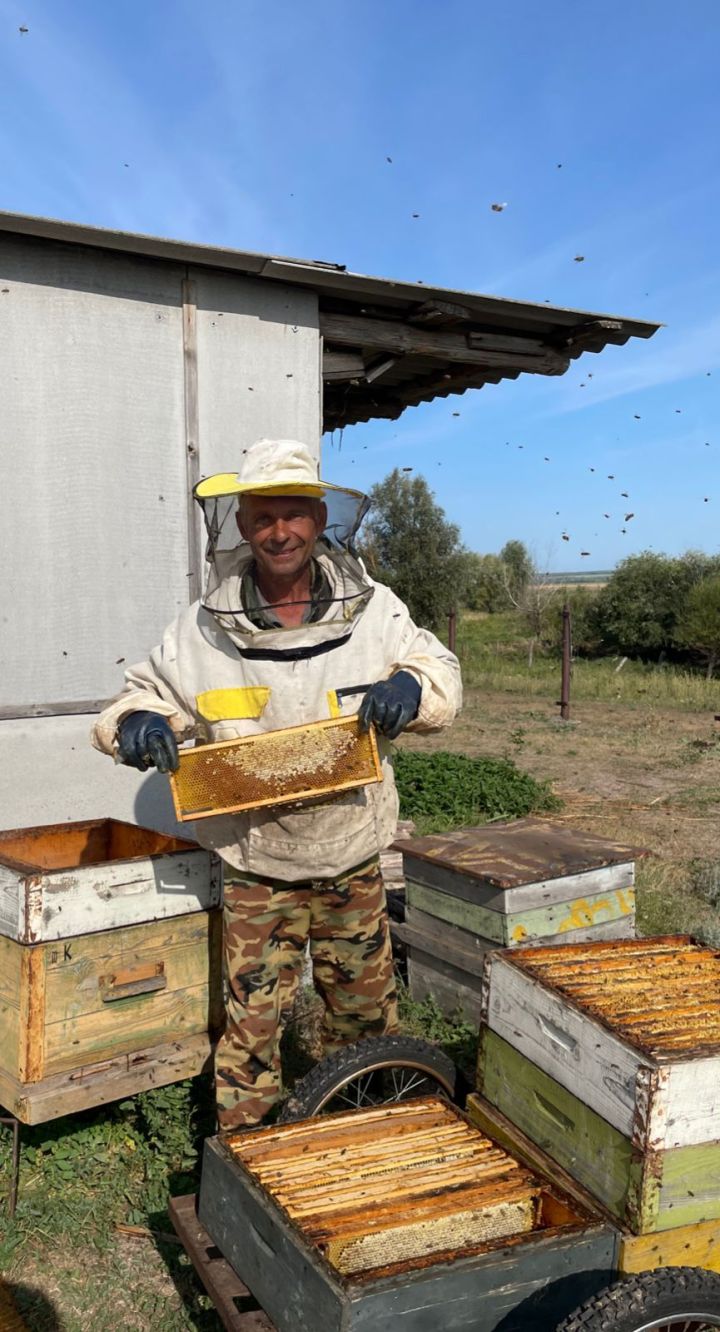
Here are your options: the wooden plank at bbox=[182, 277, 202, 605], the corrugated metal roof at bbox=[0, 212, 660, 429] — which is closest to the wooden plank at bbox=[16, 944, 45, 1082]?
the wooden plank at bbox=[182, 277, 202, 605]

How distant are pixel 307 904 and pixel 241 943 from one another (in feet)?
0.68

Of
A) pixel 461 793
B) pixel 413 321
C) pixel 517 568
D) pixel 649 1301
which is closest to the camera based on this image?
pixel 649 1301

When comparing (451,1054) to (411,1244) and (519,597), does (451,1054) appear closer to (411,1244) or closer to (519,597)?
(411,1244)

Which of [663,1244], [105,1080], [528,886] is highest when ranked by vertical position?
[528,886]

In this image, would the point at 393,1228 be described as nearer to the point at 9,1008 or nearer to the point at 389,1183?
the point at 389,1183

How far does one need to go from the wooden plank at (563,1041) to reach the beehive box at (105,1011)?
93cm

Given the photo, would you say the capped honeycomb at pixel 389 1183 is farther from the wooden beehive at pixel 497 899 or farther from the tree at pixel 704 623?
the tree at pixel 704 623

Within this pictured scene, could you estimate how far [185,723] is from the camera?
8.92 ft

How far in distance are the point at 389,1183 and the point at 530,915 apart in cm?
148

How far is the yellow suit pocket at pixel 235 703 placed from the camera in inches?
103

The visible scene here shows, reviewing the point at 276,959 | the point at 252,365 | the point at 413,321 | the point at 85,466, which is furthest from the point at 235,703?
the point at 413,321

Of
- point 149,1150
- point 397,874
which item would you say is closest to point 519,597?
point 397,874

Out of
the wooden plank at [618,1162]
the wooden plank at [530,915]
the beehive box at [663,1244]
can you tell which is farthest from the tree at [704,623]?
Answer: the beehive box at [663,1244]

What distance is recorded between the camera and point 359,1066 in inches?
97.6
